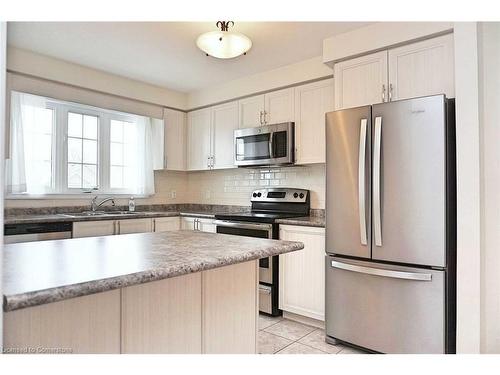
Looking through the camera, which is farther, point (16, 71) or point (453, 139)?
point (16, 71)

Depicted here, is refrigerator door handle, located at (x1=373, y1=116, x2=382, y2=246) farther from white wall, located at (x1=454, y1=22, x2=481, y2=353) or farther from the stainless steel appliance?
the stainless steel appliance

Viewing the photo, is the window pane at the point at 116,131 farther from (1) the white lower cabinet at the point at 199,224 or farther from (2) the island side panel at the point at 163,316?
(2) the island side panel at the point at 163,316

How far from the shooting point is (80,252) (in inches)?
49.2

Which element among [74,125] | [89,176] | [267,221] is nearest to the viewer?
[267,221]

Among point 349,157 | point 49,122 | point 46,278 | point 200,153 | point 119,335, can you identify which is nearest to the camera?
point 46,278

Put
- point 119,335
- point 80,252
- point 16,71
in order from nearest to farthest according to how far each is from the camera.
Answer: point 119,335
point 80,252
point 16,71

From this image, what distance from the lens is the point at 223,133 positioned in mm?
4055

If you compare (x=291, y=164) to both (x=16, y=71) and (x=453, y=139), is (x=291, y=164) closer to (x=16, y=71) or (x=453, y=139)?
(x=453, y=139)

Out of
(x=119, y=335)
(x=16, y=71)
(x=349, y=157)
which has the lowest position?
(x=119, y=335)

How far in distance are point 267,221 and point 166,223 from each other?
1.34 meters

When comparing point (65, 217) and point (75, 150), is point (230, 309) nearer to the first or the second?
point (65, 217)

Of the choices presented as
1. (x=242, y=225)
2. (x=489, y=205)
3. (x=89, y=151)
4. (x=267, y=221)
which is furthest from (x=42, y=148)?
(x=489, y=205)

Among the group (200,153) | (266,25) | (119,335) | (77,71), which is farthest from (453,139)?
(77,71)
